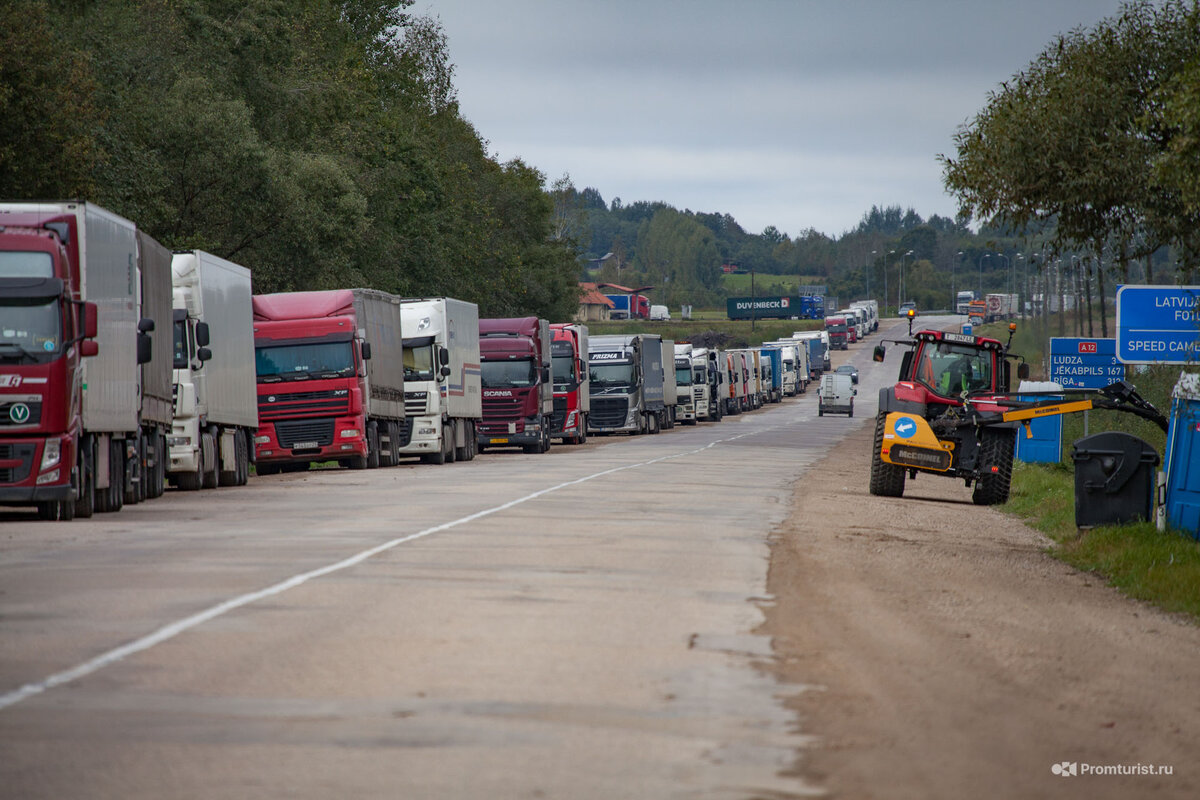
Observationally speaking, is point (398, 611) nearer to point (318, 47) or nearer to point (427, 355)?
point (427, 355)

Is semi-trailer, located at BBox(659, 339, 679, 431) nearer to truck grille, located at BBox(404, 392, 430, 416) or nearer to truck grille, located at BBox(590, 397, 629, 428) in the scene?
truck grille, located at BBox(590, 397, 629, 428)

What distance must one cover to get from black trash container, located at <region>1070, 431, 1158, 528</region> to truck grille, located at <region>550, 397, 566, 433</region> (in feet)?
109

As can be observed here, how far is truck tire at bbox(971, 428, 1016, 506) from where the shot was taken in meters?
24.4

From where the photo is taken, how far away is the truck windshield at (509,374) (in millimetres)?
45469

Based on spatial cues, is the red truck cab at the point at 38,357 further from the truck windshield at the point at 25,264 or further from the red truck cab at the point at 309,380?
the red truck cab at the point at 309,380

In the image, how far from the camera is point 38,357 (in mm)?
18156

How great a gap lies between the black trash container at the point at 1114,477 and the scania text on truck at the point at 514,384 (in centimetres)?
2776

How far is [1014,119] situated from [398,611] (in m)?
14.1

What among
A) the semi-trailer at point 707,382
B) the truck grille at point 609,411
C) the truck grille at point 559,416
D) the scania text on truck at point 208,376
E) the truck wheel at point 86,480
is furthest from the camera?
the semi-trailer at point 707,382

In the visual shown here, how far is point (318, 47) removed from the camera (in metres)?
60.4

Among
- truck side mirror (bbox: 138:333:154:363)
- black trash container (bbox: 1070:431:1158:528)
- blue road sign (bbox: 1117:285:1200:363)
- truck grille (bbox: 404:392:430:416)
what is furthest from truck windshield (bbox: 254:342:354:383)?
black trash container (bbox: 1070:431:1158:528)

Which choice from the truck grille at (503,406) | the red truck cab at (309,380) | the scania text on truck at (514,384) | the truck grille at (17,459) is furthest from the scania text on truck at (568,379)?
the truck grille at (17,459)

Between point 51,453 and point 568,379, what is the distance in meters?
33.6

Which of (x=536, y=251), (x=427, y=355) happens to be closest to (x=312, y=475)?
(x=427, y=355)
